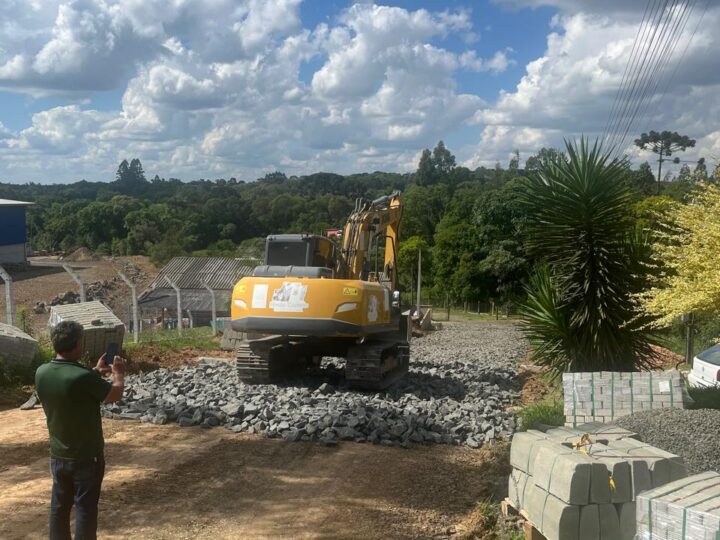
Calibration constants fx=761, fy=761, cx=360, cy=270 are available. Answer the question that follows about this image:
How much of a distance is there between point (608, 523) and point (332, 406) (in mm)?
5826

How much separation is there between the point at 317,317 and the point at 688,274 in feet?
18.8

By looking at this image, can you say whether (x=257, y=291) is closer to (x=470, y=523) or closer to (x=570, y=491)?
(x=470, y=523)

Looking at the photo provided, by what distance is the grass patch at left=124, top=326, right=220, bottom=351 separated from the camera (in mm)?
17578

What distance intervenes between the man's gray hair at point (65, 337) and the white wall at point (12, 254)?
5155 centimetres

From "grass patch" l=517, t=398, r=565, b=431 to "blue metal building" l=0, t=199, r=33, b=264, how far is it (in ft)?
159

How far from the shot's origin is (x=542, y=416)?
9969 mm

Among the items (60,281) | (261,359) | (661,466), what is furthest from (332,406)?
(60,281)

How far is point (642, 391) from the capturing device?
878 cm

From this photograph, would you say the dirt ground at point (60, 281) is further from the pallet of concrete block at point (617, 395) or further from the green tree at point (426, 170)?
the green tree at point (426, 170)

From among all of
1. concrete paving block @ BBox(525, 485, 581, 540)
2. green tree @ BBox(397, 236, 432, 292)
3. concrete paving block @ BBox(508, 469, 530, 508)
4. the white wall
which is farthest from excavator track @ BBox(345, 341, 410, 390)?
the white wall

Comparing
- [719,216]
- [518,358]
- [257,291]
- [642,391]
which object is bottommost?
[518,358]

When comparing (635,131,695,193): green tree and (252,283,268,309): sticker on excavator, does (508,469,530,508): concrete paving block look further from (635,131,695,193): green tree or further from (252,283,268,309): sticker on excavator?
(635,131,695,193): green tree

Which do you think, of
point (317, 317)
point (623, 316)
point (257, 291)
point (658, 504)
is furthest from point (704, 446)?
point (257, 291)

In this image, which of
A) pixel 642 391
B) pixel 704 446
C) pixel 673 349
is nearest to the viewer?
pixel 704 446
